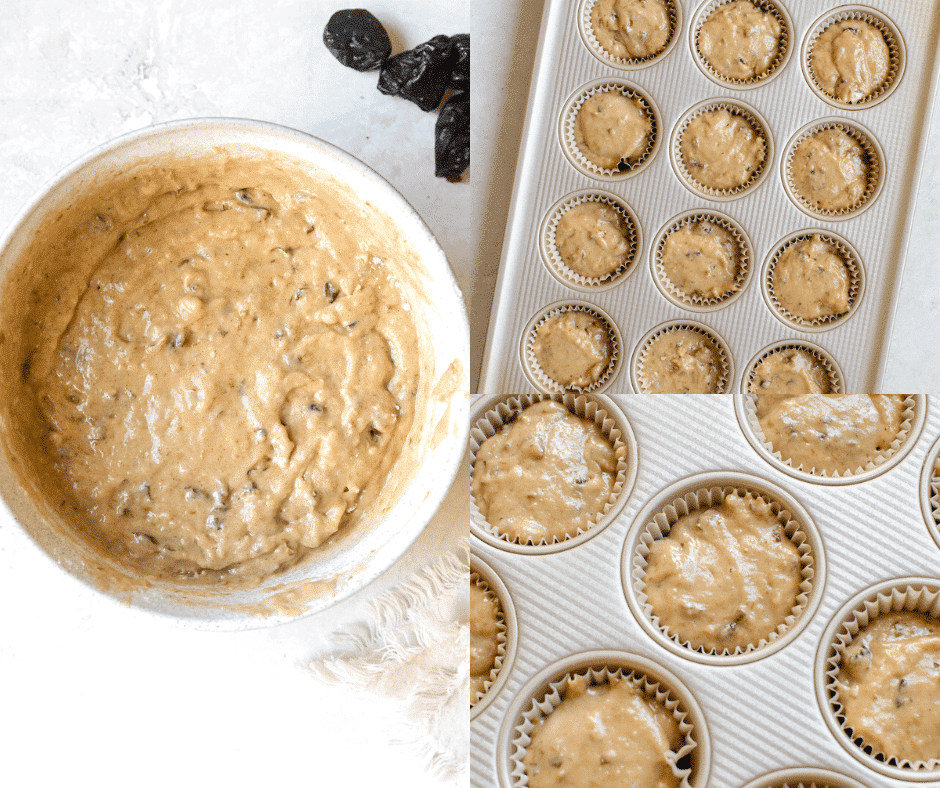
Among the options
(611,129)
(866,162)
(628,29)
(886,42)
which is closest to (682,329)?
(611,129)

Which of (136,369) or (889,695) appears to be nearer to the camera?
(889,695)

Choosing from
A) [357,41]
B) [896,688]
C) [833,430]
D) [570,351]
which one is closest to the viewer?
[896,688]

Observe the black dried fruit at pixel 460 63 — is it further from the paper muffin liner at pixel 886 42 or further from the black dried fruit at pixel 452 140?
the paper muffin liner at pixel 886 42

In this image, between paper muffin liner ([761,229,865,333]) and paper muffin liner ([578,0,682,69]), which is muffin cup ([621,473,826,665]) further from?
paper muffin liner ([578,0,682,69])

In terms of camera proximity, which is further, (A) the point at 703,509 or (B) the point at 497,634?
(B) the point at 497,634

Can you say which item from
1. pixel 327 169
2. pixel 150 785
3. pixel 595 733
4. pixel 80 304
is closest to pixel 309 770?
pixel 150 785

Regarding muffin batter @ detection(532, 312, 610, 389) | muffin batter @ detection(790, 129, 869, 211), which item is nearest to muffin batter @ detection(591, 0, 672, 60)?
muffin batter @ detection(790, 129, 869, 211)

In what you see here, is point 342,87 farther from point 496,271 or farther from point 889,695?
point 889,695

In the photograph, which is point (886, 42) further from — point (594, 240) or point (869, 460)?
point (869, 460)
